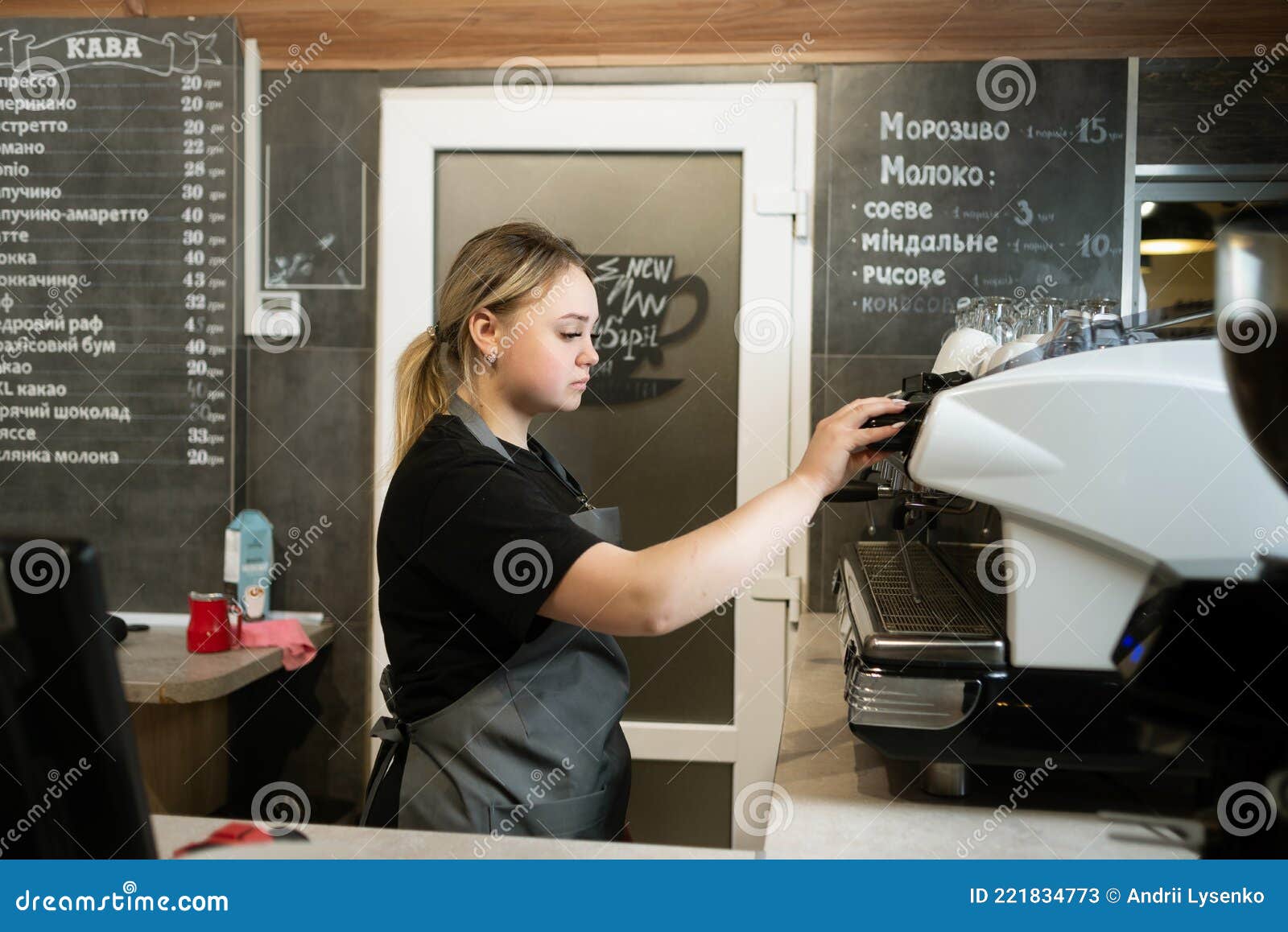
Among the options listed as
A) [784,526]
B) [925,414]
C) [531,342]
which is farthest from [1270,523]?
[531,342]

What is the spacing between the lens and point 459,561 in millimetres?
1055

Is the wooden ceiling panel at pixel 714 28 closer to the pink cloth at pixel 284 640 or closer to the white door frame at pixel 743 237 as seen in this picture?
the white door frame at pixel 743 237

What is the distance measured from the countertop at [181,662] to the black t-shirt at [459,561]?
2.91 ft

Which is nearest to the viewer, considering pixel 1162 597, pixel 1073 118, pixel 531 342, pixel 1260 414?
pixel 1260 414

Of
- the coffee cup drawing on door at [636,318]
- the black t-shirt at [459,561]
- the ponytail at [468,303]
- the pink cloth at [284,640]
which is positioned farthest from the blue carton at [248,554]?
the black t-shirt at [459,561]

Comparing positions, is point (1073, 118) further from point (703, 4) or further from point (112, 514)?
point (112, 514)

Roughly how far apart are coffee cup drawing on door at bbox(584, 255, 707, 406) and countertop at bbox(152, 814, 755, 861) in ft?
4.73

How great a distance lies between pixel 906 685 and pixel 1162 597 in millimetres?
268

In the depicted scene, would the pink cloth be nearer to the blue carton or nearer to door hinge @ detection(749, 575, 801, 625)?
the blue carton

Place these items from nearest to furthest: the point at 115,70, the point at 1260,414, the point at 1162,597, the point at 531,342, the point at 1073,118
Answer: the point at 1260,414
the point at 1162,597
the point at 531,342
the point at 1073,118
the point at 115,70

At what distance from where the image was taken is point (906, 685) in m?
1.05

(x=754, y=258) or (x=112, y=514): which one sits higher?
(x=754, y=258)

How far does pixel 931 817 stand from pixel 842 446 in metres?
0.42

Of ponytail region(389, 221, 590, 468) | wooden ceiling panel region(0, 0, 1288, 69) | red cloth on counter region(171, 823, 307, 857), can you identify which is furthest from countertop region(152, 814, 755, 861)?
wooden ceiling panel region(0, 0, 1288, 69)
